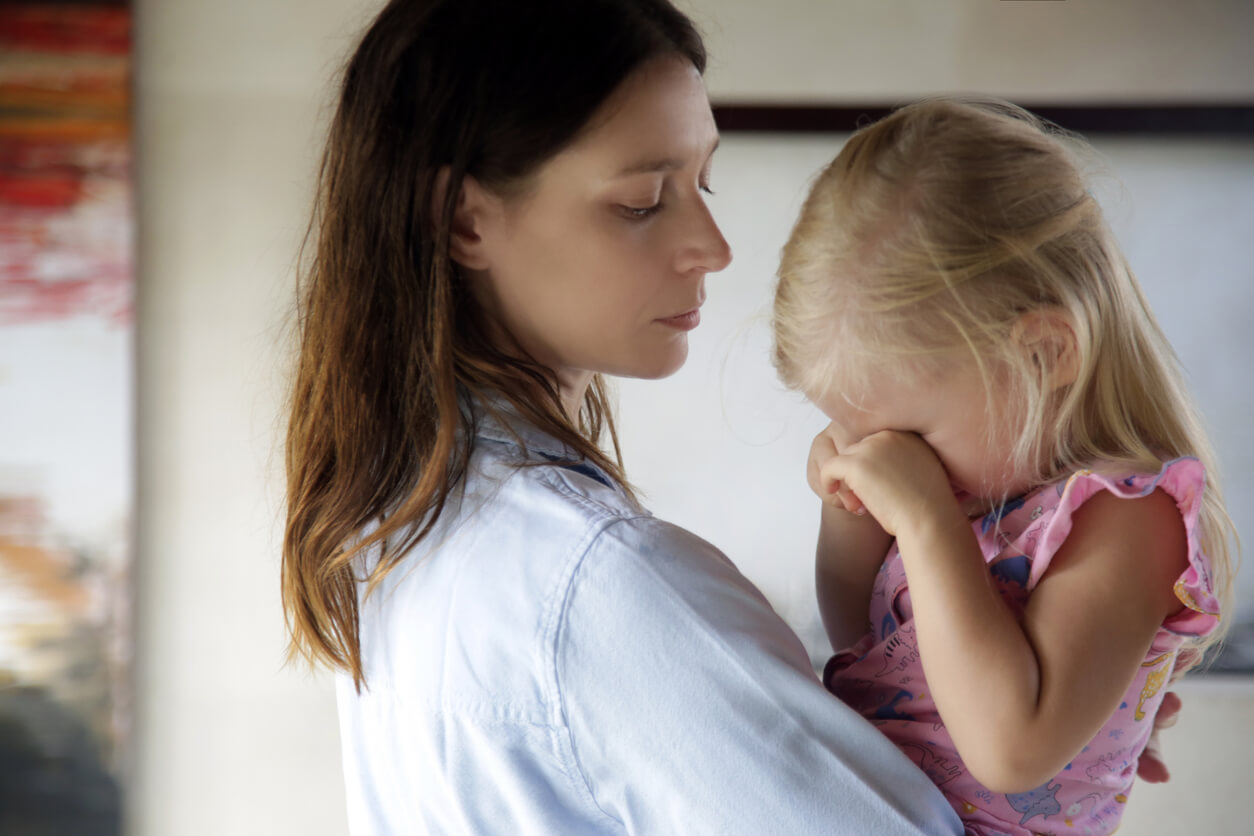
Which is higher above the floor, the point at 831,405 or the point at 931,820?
the point at 831,405

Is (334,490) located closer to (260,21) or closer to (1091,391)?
(1091,391)

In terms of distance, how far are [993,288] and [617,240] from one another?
0.89 feet

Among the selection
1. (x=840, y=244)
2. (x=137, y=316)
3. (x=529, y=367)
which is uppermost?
(x=840, y=244)

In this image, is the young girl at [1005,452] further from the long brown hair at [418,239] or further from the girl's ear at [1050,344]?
the long brown hair at [418,239]

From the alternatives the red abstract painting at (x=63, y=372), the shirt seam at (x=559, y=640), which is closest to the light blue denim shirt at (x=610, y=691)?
the shirt seam at (x=559, y=640)

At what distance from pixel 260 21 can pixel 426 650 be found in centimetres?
162

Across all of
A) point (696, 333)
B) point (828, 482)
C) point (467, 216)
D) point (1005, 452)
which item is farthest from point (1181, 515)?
point (696, 333)

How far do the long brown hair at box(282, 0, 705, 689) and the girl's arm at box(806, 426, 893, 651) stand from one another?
25cm

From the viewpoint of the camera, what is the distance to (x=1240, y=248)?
1.71 metres

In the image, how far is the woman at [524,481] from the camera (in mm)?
557

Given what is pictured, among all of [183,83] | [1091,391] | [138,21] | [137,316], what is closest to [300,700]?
[137,316]

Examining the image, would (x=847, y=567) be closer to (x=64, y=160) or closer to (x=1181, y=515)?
(x=1181, y=515)

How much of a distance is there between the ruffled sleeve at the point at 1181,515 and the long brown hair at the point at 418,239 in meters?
0.31

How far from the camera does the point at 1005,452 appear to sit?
72cm
